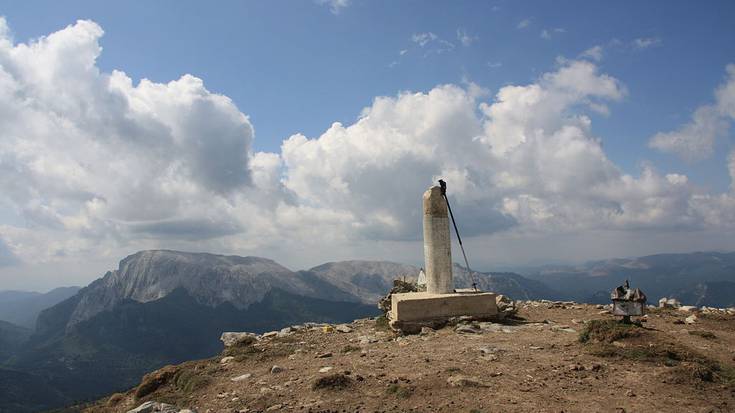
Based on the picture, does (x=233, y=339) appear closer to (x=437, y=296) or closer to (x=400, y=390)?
(x=437, y=296)

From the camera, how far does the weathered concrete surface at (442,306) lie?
1720 centimetres

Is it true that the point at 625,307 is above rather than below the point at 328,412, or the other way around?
above

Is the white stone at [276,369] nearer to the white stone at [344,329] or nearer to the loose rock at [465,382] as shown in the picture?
the loose rock at [465,382]

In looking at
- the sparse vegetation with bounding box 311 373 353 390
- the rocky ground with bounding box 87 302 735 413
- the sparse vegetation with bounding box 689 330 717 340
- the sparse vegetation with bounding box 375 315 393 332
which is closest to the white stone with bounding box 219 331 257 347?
the rocky ground with bounding box 87 302 735 413

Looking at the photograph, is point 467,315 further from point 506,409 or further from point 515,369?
point 506,409

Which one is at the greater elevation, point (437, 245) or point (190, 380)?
point (437, 245)

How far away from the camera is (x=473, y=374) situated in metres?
10.6

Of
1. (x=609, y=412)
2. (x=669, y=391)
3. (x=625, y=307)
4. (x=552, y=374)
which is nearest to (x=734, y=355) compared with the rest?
(x=625, y=307)

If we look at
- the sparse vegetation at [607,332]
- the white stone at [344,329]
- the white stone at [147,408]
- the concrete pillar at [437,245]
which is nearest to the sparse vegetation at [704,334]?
the sparse vegetation at [607,332]

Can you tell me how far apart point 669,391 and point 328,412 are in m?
7.42

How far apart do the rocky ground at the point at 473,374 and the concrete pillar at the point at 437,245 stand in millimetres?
2471

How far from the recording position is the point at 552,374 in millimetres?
10383

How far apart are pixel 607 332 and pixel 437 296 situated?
653 centimetres

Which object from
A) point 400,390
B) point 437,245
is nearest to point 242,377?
point 400,390
